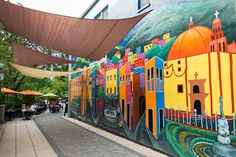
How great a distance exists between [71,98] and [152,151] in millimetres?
10749

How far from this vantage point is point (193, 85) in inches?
179

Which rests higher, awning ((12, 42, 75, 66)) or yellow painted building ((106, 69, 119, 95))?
awning ((12, 42, 75, 66))

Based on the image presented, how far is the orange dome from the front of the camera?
4.33 meters

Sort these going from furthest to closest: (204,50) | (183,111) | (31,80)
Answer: (31,80) → (183,111) → (204,50)

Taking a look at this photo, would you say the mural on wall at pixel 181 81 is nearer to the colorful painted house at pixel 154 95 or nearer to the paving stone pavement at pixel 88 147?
the colorful painted house at pixel 154 95

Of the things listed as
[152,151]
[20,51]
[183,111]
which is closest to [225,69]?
[183,111]

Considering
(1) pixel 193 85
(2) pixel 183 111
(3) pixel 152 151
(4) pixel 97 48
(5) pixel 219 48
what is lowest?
(3) pixel 152 151

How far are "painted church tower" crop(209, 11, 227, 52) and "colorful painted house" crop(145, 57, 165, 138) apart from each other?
1.61 meters

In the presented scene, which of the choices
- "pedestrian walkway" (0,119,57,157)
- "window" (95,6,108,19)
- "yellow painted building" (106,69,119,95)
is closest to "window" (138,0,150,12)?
"yellow painted building" (106,69,119,95)

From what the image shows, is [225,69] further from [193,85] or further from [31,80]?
[31,80]

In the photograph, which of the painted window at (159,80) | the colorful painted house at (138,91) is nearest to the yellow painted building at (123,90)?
the colorful painted house at (138,91)

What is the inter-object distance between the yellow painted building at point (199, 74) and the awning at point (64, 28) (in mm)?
1392

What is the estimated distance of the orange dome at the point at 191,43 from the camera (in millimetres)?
4326

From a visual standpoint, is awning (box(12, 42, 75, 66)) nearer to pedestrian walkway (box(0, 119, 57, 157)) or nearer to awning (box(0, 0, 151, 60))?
awning (box(0, 0, 151, 60))
